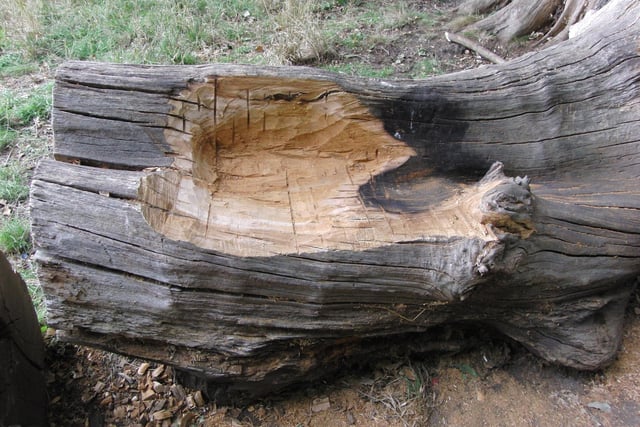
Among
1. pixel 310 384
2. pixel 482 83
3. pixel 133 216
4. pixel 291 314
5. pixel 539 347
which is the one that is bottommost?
pixel 310 384

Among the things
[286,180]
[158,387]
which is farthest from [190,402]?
[286,180]

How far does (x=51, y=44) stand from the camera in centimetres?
480

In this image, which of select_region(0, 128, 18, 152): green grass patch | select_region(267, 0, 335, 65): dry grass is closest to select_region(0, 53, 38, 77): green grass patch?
select_region(0, 128, 18, 152): green grass patch

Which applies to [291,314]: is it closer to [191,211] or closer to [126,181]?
[191,211]

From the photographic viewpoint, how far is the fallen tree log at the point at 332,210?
173 cm

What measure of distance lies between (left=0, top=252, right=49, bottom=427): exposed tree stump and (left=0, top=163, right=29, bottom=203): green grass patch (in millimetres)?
1307

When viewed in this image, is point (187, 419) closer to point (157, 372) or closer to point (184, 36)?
point (157, 372)

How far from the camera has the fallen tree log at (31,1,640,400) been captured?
173 centimetres

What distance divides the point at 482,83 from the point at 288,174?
3.44 ft

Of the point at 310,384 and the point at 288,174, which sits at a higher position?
the point at 288,174

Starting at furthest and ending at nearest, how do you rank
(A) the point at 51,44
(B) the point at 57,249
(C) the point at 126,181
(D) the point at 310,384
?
(A) the point at 51,44 → (D) the point at 310,384 → (C) the point at 126,181 → (B) the point at 57,249

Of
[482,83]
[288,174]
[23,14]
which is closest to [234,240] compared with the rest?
[288,174]

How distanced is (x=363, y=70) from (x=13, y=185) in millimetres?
2969

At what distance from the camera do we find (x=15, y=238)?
9.73 feet
